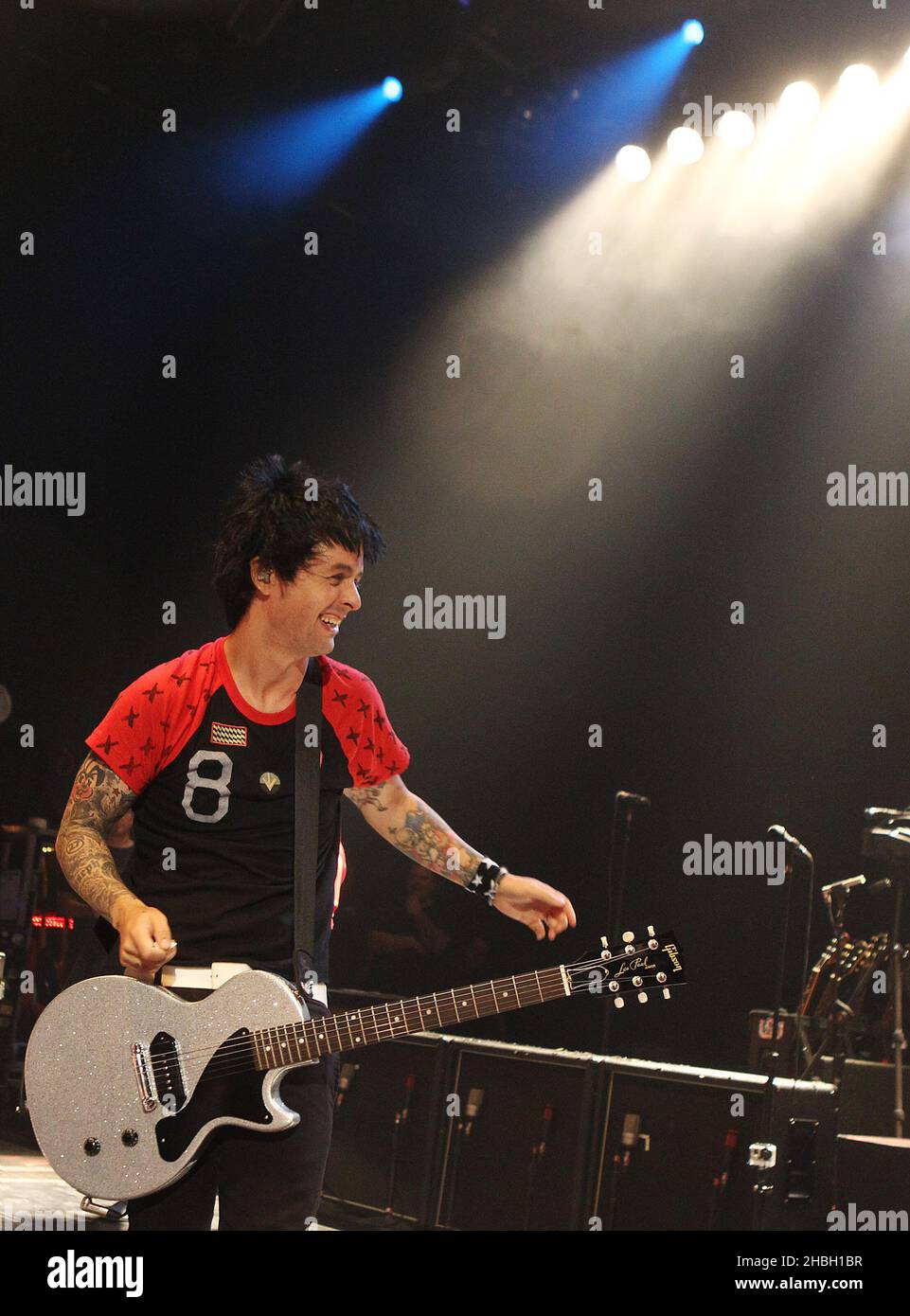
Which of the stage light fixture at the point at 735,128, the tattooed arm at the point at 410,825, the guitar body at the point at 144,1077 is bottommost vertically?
the guitar body at the point at 144,1077

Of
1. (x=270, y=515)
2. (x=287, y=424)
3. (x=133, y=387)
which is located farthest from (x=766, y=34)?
(x=270, y=515)

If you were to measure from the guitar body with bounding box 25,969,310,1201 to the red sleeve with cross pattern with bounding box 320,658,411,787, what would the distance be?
561 millimetres

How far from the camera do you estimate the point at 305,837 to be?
2.85 metres

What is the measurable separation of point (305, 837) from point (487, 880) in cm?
47

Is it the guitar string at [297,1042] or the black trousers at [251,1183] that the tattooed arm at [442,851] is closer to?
the guitar string at [297,1042]

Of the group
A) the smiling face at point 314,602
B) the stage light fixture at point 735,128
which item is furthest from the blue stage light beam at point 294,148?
the smiling face at point 314,602

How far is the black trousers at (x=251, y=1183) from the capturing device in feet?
8.70

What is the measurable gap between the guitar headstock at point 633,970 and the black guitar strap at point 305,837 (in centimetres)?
56

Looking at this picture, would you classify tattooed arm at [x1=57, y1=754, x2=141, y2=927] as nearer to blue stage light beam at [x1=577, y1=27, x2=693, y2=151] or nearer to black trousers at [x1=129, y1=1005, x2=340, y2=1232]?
black trousers at [x1=129, y1=1005, x2=340, y2=1232]

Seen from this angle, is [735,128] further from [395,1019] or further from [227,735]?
[395,1019]

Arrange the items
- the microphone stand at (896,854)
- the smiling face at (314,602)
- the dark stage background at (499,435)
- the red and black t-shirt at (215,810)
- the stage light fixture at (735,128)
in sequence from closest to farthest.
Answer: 1. the red and black t-shirt at (215,810)
2. the smiling face at (314,602)
3. the microphone stand at (896,854)
4. the stage light fixture at (735,128)
5. the dark stage background at (499,435)

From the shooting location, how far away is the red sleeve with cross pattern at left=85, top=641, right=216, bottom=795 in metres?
2.86

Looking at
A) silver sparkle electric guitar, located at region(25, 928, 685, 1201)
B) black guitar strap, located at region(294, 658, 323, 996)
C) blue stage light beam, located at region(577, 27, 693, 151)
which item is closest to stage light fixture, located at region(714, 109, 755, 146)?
blue stage light beam, located at region(577, 27, 693, 151)

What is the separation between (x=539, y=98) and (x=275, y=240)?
5.15 ft
